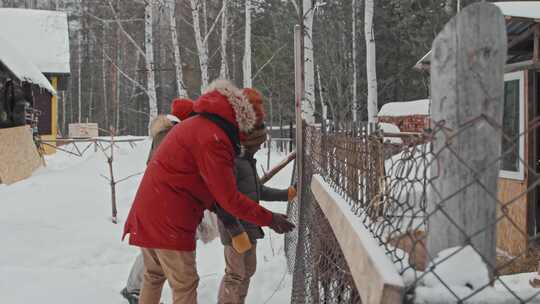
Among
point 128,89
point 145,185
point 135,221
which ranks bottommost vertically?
point 135,221

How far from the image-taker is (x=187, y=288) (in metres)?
3.18

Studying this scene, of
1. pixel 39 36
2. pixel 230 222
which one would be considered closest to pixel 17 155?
pixel 39 36

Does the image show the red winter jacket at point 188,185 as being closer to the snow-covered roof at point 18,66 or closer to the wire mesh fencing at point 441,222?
the wire mesh fencing at point 441,222

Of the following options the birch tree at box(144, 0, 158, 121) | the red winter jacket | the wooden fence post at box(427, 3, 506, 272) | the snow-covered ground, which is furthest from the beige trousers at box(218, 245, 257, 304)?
the birch tree at box(144, 0, 158, 121)

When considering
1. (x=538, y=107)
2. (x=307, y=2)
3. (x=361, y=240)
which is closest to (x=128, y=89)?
(x=307, y=2)

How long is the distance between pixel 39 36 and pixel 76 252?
64.5ft

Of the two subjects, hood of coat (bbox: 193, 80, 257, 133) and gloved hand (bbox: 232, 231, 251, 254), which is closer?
hood of coat (bbox: 193, 80, 257, 133)

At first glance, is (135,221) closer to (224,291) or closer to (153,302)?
(153,302)

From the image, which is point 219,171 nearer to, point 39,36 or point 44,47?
point 44,47

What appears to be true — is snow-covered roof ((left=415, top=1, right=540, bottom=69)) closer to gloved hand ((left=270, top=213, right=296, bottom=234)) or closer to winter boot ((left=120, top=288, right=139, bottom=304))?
gloved hand ((left=270, top=213, right=296, bottom=234))

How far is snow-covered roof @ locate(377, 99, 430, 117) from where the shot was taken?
16.4m

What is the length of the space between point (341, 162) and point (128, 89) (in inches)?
1570

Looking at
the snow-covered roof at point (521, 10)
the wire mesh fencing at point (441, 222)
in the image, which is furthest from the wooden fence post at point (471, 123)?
the snow-covered roof at point (521, 10)

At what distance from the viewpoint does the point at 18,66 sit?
14992mm
